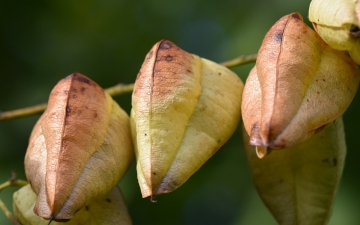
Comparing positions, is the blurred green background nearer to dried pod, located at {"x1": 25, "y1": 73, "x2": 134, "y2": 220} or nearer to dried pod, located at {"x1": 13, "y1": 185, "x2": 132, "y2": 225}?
dried pod, located at {"x1": 13, "y1": 185, "x2": 132, "y2": 225}

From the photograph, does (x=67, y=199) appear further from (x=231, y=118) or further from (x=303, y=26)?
(x=303, y=26)

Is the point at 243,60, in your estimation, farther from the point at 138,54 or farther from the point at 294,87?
the point at 138,54

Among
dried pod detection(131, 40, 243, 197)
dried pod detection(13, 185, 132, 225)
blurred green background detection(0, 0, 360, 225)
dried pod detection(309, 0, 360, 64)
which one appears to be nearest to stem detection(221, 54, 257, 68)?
dried pod detection(131, 40, 243, 197)

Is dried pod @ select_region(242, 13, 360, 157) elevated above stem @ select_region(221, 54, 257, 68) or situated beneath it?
elevated above

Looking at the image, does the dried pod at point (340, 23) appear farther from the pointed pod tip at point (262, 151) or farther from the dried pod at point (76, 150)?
the dried pod at point (76, 150)

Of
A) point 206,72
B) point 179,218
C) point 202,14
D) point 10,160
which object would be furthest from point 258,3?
point 206,72

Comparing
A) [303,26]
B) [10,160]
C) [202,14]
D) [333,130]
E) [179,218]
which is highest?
[303,26]

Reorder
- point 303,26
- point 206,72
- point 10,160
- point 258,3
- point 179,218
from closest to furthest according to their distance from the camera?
point 303,26
point 206,72
point 10,160
point 179,218
point 258,3
